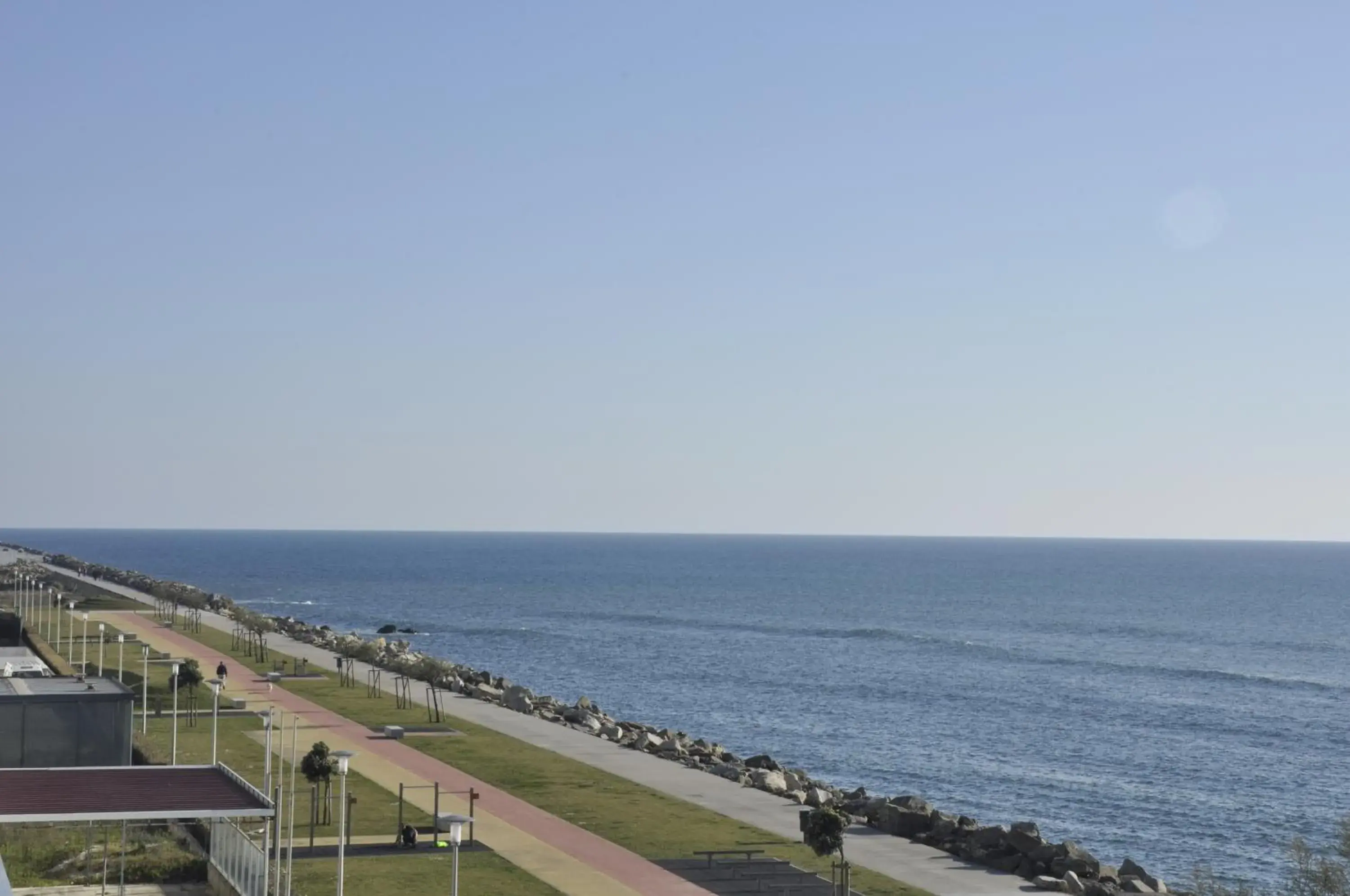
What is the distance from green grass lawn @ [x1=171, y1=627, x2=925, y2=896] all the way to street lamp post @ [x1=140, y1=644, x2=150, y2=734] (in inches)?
244

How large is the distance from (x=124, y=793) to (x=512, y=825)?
10.2 metres

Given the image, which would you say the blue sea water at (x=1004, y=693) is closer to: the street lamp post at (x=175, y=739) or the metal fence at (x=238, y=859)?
the street lamp post at (x=175, y=739)

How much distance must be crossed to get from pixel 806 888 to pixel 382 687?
119 ft

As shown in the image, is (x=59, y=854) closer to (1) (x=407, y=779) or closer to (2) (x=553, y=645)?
(1) (x=407, y=779)

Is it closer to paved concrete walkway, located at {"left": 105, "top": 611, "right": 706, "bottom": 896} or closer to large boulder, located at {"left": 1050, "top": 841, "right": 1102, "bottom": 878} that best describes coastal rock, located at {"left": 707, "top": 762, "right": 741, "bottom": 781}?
paved concrete walkway, located at {"left": 105, "top": 611, "right": 706, "bottom": 896}

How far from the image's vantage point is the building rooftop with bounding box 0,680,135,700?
3425cm

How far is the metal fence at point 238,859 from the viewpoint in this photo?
85.4ft

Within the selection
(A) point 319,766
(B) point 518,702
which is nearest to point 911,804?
(A) point 319,766

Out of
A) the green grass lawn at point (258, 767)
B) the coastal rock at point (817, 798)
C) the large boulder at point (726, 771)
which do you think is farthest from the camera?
the large boulder at point (726, 771)

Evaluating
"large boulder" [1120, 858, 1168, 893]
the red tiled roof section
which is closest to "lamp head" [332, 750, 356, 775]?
the red tiled roof section

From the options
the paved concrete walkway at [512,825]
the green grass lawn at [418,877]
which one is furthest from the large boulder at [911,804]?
the green grass lawn at [418,877]

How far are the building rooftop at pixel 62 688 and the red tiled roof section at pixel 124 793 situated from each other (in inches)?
175

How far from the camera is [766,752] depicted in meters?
62.3

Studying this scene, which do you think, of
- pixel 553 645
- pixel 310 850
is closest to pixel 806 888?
pixel 310 850
